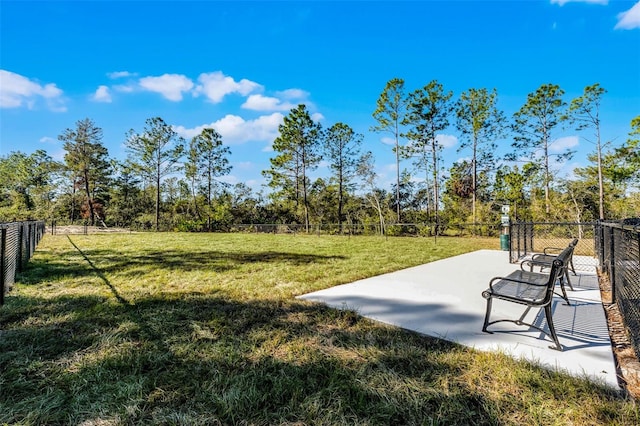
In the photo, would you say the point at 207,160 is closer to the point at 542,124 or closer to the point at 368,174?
the point at 368,174

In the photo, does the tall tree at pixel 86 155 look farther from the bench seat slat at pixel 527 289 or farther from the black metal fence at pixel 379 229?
the bench seat slat at pixel 527 289

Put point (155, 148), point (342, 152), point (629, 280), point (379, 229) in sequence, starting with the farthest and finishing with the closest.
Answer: point (155, 148)
point (342, 152)
point (379, 229)
point (629, 280)

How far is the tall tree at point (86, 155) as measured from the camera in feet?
108

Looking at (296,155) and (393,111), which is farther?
(296,155)

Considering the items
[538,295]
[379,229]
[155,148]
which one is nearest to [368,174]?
[379,229]

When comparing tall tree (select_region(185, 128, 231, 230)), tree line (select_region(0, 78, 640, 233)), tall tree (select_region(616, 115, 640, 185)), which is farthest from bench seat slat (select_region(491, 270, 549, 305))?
tall tree (select_region(185, 128, 231, 230))

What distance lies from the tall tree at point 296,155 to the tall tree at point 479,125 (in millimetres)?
11909

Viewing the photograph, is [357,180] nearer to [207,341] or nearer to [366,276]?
[366,276]

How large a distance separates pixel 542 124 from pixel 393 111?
1064 cm

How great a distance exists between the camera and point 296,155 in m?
26.5

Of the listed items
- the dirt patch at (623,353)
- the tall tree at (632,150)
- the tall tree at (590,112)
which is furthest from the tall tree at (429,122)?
the dirt patch at (623,353)

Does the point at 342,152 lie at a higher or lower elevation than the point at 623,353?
higher

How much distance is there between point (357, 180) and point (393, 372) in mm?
25471

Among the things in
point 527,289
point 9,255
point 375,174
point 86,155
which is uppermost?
point 86,155
